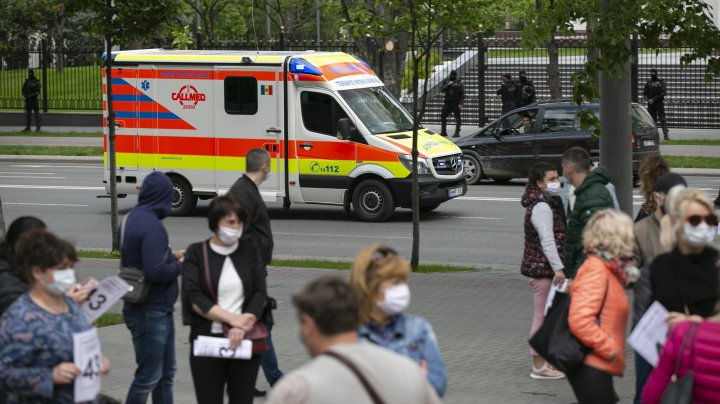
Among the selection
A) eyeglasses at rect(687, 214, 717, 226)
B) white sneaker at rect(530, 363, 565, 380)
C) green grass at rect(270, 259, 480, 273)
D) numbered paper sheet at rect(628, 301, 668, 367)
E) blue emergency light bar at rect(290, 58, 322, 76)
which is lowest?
white sneaker at rect(530, 363, 565, 380)

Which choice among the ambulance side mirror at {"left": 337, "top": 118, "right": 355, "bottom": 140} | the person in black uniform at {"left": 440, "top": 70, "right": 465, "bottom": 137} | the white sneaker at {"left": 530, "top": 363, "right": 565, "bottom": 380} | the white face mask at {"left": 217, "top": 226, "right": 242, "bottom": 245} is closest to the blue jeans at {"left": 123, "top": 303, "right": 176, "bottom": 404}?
the white face mask at {"left": 217, "top": 226, "right": 242, "bottom": 245}

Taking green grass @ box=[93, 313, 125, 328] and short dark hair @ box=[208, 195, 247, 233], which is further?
green grass @ box=[93, 313, 125, 328]

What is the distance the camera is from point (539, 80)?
4394cm

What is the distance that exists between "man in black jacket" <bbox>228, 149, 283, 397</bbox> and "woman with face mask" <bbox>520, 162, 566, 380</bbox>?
199 centimetres

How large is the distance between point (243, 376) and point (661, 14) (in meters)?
7.47

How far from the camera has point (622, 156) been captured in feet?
41.8

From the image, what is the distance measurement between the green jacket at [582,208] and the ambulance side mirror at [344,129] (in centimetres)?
1053

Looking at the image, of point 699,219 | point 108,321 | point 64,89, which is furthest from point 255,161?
point 64,89

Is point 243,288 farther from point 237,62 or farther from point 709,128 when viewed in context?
point 709,128

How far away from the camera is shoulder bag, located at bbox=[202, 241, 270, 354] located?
22.7ft

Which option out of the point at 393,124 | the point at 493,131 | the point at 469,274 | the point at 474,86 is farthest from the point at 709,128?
the point at 469,274

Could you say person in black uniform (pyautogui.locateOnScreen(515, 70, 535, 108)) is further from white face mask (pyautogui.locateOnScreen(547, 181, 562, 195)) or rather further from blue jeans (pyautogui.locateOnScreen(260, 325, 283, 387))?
blue jeans (pyautogui.locateOnScreen(260, 325, 283, 387))

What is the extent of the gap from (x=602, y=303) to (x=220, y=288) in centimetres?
207

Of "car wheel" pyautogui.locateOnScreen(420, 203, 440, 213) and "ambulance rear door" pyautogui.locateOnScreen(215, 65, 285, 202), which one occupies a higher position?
"ambulance rear door" pyautogui.locateOnScreen(215, 65, 285, 202)
